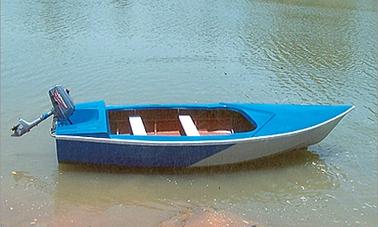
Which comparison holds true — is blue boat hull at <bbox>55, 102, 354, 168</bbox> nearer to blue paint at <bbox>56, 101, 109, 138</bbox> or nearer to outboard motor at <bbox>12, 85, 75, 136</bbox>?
blue paint at <bbox>56, 101, 109, 138</bbox>

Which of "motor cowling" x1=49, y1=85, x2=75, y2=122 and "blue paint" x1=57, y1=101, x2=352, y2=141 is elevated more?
"motor cowling" x1=49, y1=85, x2=75, y2=122

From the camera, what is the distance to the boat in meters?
10.4

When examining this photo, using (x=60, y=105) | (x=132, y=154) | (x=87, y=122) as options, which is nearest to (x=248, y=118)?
(x=132, y=154)

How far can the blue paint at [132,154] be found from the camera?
34.1 ft

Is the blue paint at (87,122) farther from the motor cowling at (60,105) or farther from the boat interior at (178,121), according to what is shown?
the boat interior at (178,121)

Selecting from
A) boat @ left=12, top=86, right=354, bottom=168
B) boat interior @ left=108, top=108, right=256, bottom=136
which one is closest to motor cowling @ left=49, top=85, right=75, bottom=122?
boat @ left=12, top=86, right=354, bottom=168

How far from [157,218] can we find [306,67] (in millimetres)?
11451

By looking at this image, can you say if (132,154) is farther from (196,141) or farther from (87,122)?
(196,141)

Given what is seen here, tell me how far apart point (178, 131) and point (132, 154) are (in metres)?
1.81

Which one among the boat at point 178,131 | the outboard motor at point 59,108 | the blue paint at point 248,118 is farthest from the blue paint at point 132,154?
the outboard motor at point 59,108

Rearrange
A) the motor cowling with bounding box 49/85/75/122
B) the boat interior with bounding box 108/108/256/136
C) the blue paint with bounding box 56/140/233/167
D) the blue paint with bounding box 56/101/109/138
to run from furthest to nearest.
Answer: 1. the boat interior with bounding box 108/108/256/136
2. the motor cowling with bounding box 49/85/75/122
3. the blue paint with bounding box 56/140/233/167
4. the blue paint with bounding box 56/101/109/138

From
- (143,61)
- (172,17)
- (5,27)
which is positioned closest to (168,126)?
(143,61)

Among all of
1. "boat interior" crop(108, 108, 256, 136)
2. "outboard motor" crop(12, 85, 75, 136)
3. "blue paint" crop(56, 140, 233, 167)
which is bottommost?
"blue paint" crop(56, 140, 233, 167)

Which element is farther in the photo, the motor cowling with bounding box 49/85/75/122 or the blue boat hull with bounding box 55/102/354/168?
the motor cowling with bounding box 49/85/75/122
